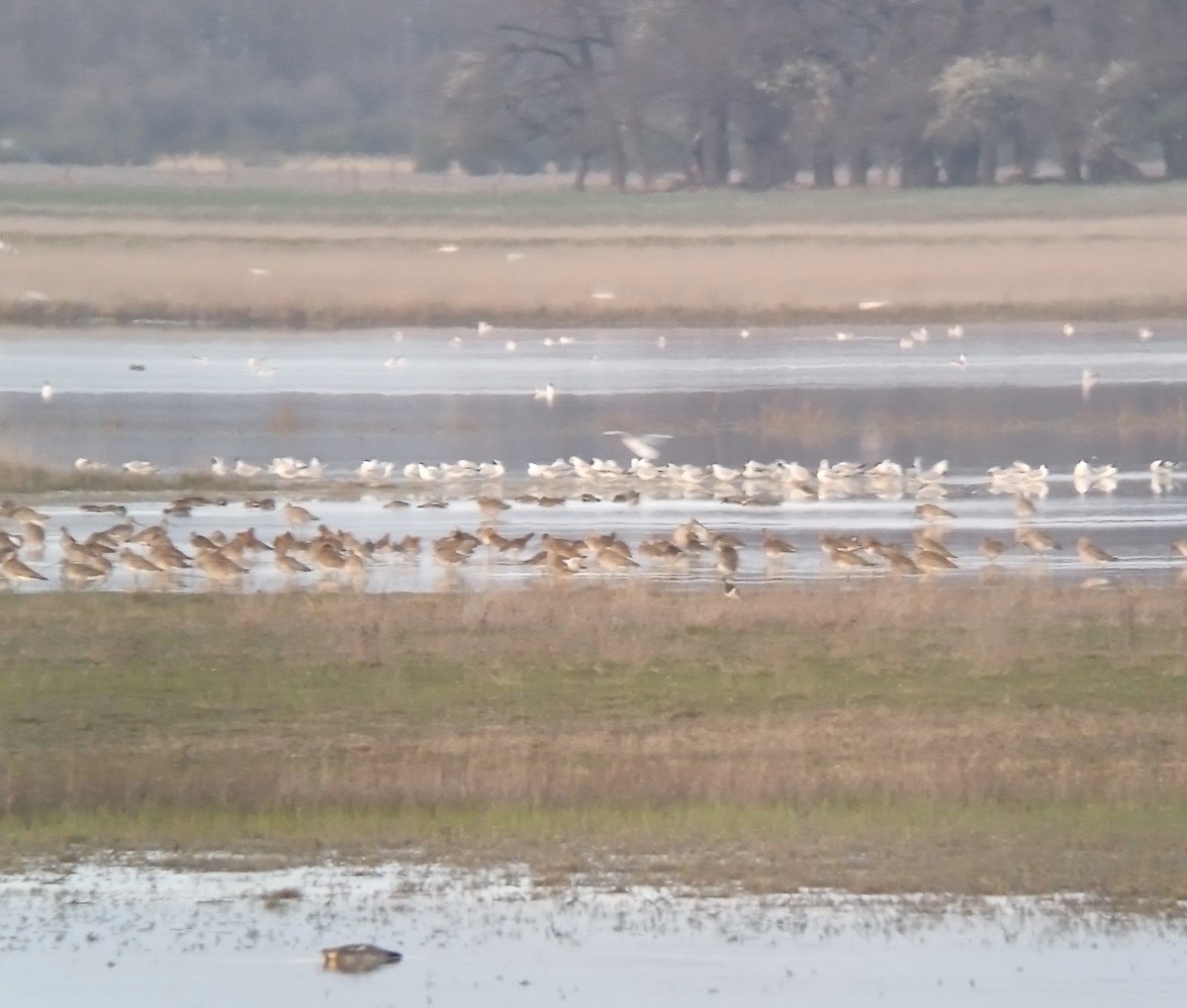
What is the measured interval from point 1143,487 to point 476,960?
45.5ft

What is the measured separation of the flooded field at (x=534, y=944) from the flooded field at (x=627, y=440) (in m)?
6.07

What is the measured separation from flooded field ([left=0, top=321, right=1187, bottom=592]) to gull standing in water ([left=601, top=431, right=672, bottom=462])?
0.13 meters

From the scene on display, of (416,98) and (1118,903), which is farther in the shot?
(416,98)

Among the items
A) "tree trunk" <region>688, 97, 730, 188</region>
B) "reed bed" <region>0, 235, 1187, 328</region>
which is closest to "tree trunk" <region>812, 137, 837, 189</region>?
"tree trunk" <region>688, 97, 730, 188</region>

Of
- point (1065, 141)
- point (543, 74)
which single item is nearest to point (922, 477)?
point (1065, 141)

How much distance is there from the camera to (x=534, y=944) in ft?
27.2

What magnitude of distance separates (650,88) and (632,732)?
47.7m

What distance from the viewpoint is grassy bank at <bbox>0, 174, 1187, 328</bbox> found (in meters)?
39.3

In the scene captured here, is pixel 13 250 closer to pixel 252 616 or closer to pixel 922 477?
pixel 922 477

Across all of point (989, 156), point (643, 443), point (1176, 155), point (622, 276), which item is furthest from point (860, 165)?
point (643, 443)

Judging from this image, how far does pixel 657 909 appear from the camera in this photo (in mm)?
8594

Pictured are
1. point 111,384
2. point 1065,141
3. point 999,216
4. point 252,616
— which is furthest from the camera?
point 1065,141

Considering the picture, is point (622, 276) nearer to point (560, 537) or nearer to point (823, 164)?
point (823, 164)

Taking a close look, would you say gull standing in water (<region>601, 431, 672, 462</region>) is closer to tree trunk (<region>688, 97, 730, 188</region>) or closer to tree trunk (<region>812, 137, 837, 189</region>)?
tree trunk (<region>812, 137, 837, 189</region>)
